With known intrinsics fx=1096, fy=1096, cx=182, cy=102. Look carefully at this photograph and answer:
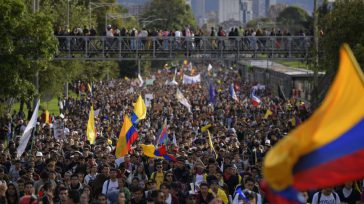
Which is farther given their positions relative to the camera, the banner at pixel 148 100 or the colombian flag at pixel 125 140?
the banner at pixel 148 100

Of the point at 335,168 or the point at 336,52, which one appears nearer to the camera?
the point at 335,168

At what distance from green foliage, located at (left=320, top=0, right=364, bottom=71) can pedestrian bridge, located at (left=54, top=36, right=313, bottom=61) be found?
11833 millimetres

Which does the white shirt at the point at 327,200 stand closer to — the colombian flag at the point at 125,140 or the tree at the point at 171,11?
the colombian flag at the point at 125,140

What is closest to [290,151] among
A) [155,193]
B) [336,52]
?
[155,193]

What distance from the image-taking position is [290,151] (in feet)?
25.9

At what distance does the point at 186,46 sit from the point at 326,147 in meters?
45.3

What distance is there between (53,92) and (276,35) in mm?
11031

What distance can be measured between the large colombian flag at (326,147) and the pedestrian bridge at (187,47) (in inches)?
1693

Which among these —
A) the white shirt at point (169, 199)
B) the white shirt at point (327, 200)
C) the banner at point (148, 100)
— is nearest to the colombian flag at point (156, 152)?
the white shirt at point (169, 199)

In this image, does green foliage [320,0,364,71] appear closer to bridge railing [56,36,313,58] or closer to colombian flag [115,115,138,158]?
bridge railing [56,36,313,58]

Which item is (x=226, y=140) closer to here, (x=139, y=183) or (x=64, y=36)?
(x=139, y=183)

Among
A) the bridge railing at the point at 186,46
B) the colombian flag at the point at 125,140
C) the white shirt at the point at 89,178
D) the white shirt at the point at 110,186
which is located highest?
the bridge railing at the point at 186,46

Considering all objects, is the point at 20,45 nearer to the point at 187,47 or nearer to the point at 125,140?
the point at 125,140

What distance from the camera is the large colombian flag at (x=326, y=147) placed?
793 centimetres
